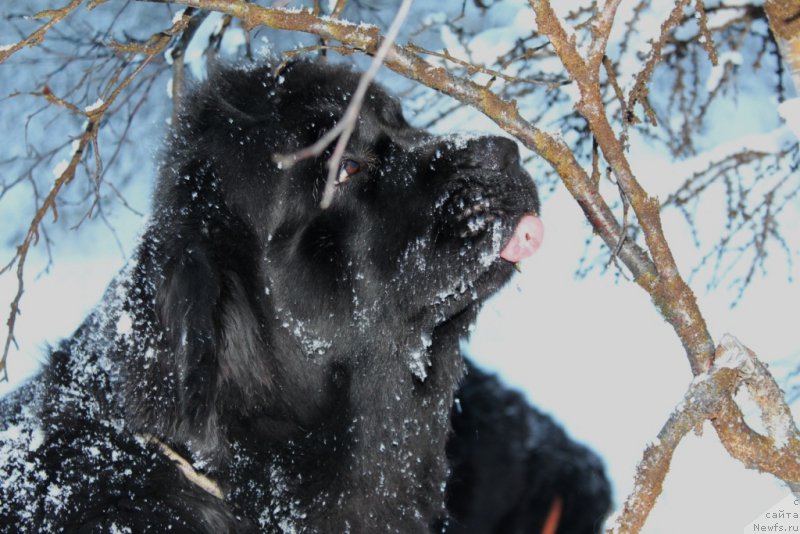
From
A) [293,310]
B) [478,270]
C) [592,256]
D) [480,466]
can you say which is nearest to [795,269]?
[592,256]

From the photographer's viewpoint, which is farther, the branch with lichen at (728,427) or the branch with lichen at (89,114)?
the branch with lichen at (89,114)

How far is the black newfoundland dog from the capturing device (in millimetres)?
2352

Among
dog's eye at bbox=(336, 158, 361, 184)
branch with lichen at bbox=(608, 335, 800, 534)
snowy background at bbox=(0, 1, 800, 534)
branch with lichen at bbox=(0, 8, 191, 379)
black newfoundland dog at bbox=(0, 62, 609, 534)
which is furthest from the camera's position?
snowy background at bbox=(0, 1, 800, 534)

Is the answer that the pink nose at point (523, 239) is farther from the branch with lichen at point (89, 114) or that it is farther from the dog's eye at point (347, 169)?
the branch with lichen at point (89, 114)

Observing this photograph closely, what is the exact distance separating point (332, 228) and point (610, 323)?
10.1 feet

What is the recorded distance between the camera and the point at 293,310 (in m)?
2.61

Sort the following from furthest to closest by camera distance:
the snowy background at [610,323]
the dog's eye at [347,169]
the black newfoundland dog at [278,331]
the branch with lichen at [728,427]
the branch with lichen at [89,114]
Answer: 1. the snowy background at [610,323]
2. the dog's eye at [347,169]
3. the branch with lichen at [89,114]
4. the black newfoundland dog at [278,331]
5. the branch with lichen at [728,427]

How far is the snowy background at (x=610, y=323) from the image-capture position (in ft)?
11.8

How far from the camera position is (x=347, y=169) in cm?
267

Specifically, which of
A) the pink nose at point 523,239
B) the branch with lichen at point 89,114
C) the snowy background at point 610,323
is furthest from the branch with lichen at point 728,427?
the branch with lichen at point 89,114

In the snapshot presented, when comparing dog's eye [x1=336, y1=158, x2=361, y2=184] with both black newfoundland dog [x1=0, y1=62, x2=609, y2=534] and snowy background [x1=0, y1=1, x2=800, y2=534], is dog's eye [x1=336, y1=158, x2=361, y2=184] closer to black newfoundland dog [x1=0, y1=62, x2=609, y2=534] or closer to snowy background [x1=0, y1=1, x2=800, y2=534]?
black newfoundland dog [x1=0, y1=62, x2=609, y2=534]

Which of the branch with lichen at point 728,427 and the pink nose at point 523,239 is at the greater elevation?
the pink nose at point 523,239

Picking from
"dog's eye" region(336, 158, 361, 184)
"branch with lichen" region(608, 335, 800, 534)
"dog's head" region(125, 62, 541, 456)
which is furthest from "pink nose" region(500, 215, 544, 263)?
"branch with lichen" region(608, 335, 800, 534)

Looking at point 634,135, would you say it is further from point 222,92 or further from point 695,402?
point 695,402
